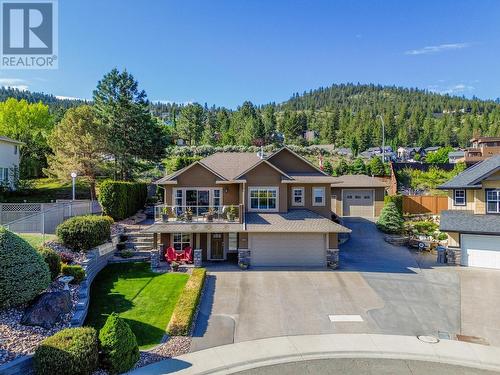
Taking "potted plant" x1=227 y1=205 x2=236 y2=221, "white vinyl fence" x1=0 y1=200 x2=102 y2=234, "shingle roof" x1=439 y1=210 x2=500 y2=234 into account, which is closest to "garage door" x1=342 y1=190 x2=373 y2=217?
"shingle roof" x1=439 y1=210 x2=500 y2=234

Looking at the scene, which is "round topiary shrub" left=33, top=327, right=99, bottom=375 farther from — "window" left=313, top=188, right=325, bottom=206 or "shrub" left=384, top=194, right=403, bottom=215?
"shrub" left=384, top=194, right=403, bottom=215

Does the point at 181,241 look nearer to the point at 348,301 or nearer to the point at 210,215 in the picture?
the point at 210,215

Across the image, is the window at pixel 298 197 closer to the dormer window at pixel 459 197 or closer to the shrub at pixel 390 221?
the shrub at pixel 390 221

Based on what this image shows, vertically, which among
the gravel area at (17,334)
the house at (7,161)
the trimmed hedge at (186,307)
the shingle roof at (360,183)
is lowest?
the trimmed hedge at (186,307)

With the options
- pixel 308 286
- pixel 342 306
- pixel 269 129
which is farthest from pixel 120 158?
pixel 269 129

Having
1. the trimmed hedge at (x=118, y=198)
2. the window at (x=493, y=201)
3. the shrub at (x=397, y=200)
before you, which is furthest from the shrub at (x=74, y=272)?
the shrub at (x=397, y=200)

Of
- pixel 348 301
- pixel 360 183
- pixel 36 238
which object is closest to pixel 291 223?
pixel 348 301
